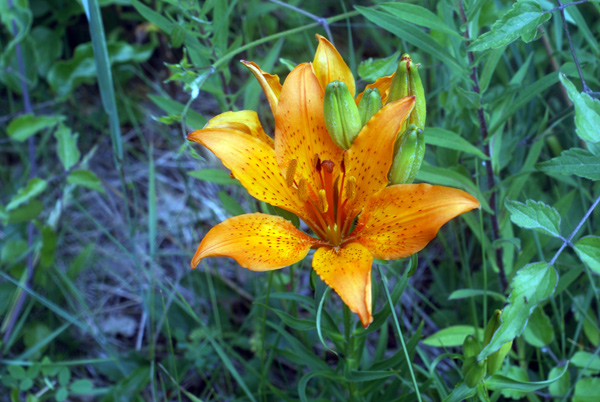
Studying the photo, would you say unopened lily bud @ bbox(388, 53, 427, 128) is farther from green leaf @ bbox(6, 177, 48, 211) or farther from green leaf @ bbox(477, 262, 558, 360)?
green leaf @ bbox(6, 177, 48, 211)

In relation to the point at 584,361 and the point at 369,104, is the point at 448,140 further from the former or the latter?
the point at 584,361

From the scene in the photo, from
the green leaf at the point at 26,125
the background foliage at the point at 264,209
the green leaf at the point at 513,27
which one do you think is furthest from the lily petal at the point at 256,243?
the green leaf at the point at 26,125

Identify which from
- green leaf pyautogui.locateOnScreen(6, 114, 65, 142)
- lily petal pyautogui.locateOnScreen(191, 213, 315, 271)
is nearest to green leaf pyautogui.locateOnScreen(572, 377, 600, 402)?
lily petal pyautogui.locateOnScreen(191, 213, 315, 271)

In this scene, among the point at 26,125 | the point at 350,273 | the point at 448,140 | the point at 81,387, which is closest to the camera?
the point at 350,273

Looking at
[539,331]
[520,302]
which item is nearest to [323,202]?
[520,302]

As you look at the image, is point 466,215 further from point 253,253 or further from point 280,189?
point 253,253
